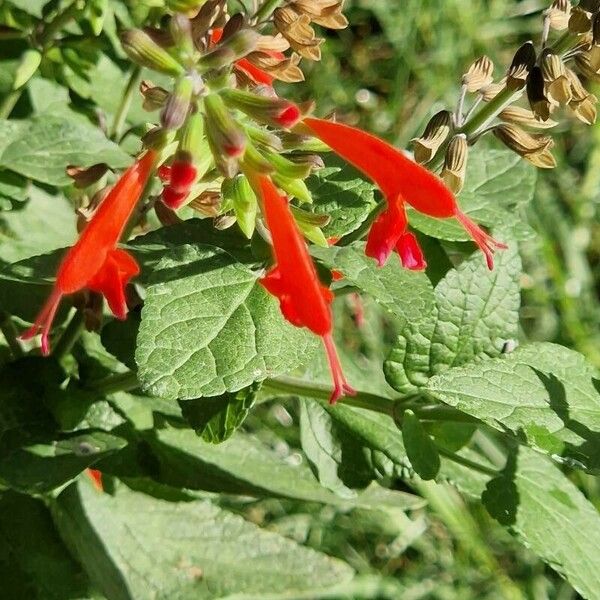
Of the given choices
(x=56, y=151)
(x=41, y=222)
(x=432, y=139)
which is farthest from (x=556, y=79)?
(x=41, y=222)

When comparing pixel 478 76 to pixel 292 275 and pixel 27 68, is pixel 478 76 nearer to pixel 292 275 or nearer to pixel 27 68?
pixel 292 275

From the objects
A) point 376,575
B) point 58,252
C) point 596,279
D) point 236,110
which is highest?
point 236,110

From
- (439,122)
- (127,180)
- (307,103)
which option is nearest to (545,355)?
(439,122)

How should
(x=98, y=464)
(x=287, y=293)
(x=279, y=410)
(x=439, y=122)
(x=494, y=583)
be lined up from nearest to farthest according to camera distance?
(x=287, y=293) < (x=439, y=122) < (x=98, y=464) < (x=494, y=583) < (x=279, y=410)

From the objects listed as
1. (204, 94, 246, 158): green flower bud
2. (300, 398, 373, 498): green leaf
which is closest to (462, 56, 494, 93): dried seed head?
(204, 94, 246, 158): green flower bud

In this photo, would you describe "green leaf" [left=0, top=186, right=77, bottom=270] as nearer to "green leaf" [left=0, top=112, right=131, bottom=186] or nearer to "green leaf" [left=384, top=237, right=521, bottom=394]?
"green leaf" [left=0, top=112, right=131, bottom=186]

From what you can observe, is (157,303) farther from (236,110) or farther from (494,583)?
(494,583)
